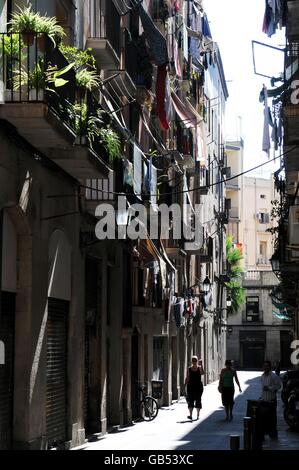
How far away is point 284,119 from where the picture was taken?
2383 centimetres

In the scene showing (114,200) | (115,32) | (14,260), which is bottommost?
(14,260)

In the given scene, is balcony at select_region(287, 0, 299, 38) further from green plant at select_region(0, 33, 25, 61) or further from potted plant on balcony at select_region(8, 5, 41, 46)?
green plant at select_region(0, 33, 25, 61)

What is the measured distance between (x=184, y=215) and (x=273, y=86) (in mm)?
8523

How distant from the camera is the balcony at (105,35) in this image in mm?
19828

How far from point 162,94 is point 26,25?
1130cm

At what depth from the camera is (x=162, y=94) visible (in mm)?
24969

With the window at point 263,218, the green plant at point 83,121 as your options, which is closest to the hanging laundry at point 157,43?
Result: the green plant at point 83,121

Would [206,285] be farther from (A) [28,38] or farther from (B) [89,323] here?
(A) [28,38]

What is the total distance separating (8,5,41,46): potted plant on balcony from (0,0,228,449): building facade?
0.05 metres

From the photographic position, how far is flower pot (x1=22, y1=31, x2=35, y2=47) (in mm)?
13758

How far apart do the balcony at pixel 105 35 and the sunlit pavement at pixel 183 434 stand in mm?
7832

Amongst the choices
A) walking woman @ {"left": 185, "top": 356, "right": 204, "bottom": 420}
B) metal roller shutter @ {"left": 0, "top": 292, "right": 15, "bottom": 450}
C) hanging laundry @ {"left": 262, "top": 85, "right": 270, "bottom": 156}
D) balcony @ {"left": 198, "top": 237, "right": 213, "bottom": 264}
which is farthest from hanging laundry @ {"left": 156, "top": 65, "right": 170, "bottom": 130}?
balcony @ {"left": 198, "top": 237, "right": 213, "bottom": 264}
